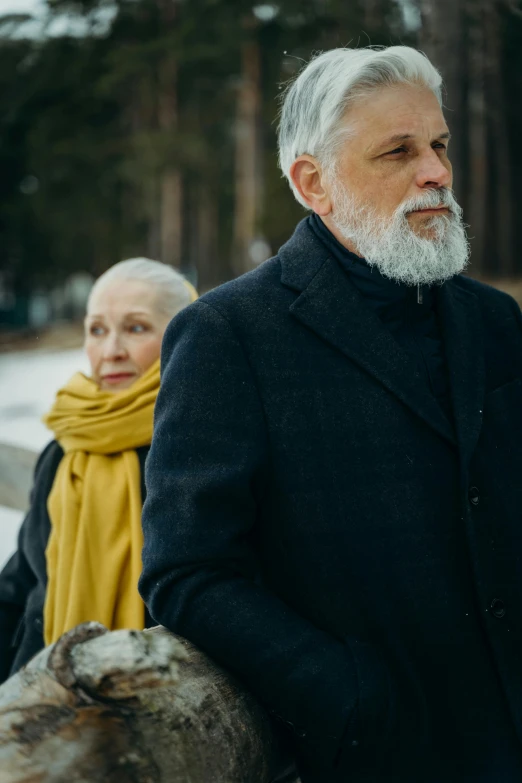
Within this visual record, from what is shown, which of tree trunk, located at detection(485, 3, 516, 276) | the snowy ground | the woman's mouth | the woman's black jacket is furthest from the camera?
tree trunk, located at detection(485, 3, 516, 276)

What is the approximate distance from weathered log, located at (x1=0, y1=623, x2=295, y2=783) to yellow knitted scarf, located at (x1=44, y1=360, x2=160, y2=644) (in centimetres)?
115

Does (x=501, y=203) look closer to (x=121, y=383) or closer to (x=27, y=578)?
(x=121, y=383)

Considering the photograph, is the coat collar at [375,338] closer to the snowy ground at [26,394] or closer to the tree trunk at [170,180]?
the snowy ground at [26,394]

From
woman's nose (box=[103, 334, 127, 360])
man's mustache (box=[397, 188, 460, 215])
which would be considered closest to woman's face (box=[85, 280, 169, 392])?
woman's nose (box=[103, 334, 127, 360])

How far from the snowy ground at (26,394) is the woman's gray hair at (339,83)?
3527mm

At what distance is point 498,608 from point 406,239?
0.81m

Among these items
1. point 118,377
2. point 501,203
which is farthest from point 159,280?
point 501,203

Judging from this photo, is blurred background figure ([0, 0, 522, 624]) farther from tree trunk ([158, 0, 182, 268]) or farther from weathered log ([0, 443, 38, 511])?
weathered log ([0, 443, 38, 511])

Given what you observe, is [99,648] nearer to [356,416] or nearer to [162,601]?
[162,601]

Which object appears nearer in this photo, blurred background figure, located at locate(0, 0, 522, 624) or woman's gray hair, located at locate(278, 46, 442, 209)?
woman's gray hair, located at locate(278, 46, 442, 209)

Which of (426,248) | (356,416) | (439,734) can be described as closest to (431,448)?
(356,416)

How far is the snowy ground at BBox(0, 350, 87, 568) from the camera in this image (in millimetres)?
6043

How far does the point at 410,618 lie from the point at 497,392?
54 cm

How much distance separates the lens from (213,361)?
197 cm
